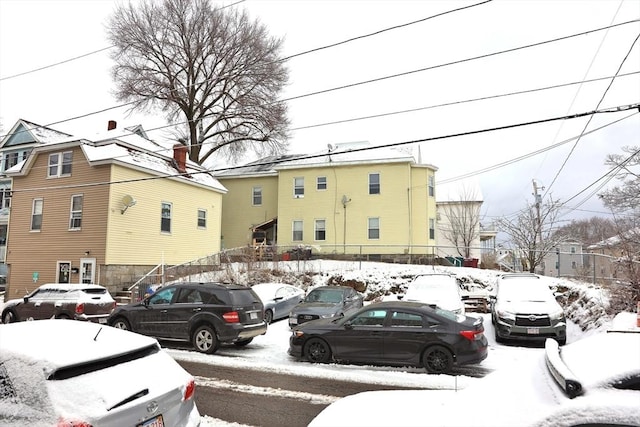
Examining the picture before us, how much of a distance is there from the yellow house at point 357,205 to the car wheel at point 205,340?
16827 mm

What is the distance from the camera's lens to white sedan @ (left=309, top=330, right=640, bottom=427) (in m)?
1.90

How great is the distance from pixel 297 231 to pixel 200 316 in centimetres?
2014

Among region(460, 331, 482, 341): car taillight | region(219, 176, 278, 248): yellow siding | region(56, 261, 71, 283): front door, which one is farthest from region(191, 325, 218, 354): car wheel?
region(219, 176, 278, 248): yellow siding

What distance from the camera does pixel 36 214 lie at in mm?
23484

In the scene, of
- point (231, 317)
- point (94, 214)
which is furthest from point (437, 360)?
point (94, 214)

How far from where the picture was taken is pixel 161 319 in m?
11.3

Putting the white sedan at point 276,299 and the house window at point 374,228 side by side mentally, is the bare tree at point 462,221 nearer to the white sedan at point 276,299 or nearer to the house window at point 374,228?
the house window at point 374,228

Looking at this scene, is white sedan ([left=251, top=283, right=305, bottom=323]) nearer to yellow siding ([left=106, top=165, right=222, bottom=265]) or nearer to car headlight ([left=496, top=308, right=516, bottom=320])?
car headlight ([left=496, top=308, right=516, bottom=320])

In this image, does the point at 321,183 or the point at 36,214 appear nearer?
the point at 36,214

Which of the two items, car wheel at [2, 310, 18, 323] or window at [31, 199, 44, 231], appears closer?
car wheel at [2, 310, 18, 323]

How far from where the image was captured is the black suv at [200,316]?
10.7m

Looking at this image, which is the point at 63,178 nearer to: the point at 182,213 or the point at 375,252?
the point at 182,213

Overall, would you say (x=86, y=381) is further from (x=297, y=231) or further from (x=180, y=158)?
(x=297, y=231)

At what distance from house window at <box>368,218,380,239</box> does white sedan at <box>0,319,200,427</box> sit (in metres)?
25.6
